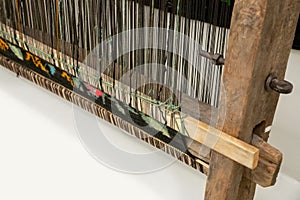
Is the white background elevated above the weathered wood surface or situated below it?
below

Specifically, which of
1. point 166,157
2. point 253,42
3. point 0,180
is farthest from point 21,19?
point 253,42

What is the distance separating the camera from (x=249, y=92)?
0.73 meters

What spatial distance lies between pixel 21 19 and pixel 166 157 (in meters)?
0.52

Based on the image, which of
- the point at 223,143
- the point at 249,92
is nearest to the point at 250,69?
the point at 249,92

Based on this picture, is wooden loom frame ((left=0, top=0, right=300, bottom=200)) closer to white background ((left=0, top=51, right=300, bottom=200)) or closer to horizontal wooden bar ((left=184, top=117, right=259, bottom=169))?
horizontal wooden bar ((left=184, top=117, right=259, bottom=169))

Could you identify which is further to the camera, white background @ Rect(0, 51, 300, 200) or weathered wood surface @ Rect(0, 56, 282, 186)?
white background @ Rect(0, 51, 300, 200)

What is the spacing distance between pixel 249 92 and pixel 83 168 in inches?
22.1

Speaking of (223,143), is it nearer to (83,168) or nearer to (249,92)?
(249,92)

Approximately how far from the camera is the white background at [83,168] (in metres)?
1.07

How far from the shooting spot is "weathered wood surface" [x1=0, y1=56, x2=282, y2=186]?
78cm

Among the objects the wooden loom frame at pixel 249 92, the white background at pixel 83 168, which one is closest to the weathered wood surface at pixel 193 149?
the wooden loom frame at pixel 249 92

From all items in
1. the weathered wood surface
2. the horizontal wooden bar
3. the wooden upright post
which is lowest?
the weathered wood surface

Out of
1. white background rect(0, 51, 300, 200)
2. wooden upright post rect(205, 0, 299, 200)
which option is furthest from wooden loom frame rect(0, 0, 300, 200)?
white background rect(0, 51, 300, 200)

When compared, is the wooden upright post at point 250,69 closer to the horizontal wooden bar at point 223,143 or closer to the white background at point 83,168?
the horizontal wooden bar at point 223,143
